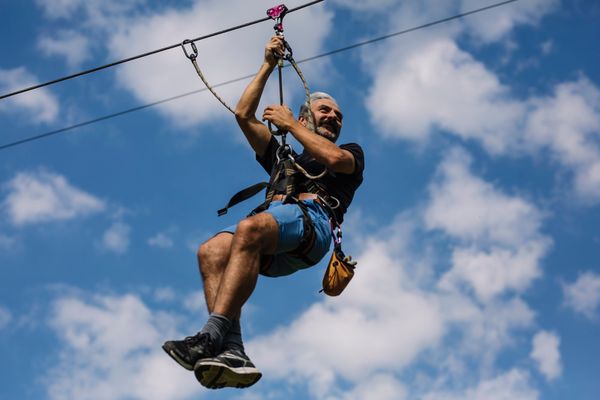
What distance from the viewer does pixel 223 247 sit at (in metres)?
5.23

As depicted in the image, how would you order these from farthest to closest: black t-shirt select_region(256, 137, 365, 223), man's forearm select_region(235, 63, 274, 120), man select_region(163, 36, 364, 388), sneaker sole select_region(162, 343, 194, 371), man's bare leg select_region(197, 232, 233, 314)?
1. man's forearm select_region(235, 63, 274, 120)
2. black t-shirt select_region(256, 137, 365, 223)
3. man's bare leg select_region(197, 232, 233, 314)
4. man select_region(163, 36, 364, 388)
5. sneaker sole select_region(162, 343, 194, 371)

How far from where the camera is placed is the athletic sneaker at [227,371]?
4.66 metres

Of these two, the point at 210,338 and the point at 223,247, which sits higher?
the point at 223,247

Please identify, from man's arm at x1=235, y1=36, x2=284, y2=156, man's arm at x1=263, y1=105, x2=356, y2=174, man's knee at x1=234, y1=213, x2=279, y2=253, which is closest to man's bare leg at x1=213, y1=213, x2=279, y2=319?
man's knee at x1=234, y1=213, x2=279, y2=253

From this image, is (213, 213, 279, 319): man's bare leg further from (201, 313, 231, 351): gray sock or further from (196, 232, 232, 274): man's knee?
(196, 232, 232, 274): man's knee

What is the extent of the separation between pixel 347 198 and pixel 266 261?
0.86m

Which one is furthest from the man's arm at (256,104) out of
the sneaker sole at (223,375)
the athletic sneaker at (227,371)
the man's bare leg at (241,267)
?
the sneaker sole at (223,375)

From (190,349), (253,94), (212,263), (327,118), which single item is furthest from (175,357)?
(327,118)

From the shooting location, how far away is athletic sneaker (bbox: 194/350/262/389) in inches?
184

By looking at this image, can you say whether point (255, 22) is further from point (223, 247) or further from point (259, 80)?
point (223, 247)

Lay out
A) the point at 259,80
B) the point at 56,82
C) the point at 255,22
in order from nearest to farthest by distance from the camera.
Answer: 1. the point at 259,80
2. the point at 255,22
3. the point at 56,82

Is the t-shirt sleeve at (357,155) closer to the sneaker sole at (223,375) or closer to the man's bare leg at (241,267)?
the man's bare leg at (241,267)

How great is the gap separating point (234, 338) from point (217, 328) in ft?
0.61

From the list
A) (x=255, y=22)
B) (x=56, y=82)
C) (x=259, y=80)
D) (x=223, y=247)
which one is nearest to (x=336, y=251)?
(x=223, y=247)
